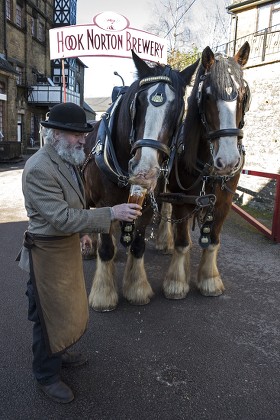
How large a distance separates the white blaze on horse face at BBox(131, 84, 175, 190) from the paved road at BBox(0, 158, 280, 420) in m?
1.31

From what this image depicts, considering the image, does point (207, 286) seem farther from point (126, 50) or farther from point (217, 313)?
point (126, 50)


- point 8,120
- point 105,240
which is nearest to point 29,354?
point 105,240

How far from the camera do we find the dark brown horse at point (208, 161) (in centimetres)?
249

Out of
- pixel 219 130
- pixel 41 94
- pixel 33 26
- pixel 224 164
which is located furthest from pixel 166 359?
pixel 33 26

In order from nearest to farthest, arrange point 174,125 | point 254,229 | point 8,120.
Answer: point 174,125
point 254,229
point 8,120

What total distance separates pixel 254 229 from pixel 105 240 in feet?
12.5

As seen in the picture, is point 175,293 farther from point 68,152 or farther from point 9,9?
point 9,9

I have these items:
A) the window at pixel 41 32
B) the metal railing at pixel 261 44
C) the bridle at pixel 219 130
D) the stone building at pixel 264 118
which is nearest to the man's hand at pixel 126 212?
the bridle at pixel 219 130

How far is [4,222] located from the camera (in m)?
6.16

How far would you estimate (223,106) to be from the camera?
2502mm

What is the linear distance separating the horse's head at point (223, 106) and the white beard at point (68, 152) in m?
0.99

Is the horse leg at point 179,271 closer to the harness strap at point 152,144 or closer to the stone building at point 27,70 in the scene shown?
the harness strap at point 152,144

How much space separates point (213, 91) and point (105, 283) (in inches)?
76.0

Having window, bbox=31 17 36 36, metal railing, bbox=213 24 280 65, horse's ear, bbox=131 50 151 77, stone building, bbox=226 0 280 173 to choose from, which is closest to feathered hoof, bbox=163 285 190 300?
horse's ear, bbox=131 50 151 77
